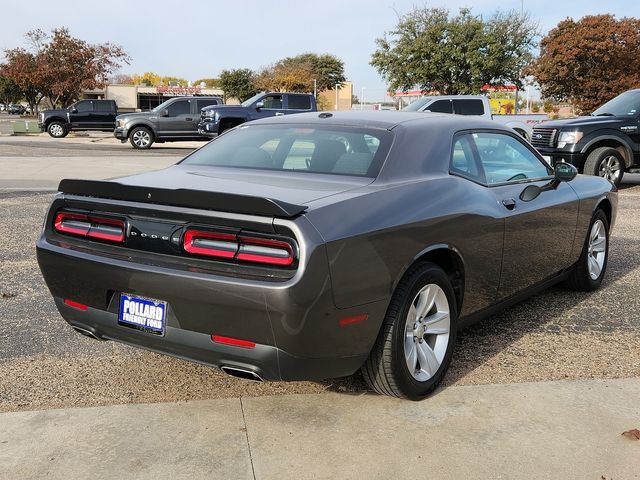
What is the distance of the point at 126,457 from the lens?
119 inches

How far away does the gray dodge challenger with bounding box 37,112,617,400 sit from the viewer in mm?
2963

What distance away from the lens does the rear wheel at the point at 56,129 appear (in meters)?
32.2

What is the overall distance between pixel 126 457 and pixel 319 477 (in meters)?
0.87

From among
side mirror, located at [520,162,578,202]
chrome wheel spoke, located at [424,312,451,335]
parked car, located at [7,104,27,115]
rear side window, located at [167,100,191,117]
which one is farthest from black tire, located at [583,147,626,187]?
parked car, located at [7,104,27,115]

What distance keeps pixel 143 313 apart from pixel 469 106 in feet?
55.8

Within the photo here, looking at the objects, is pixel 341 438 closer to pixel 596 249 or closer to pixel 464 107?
pixel 596 249

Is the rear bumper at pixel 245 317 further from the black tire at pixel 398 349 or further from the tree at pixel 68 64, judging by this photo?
the tree at pixel 68 64

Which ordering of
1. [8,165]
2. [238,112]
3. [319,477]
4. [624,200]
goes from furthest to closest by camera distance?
[238,112], [8,165], [624,200], [319,477]

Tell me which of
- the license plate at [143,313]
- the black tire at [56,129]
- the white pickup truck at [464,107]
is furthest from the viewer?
the black tire at [56,129]

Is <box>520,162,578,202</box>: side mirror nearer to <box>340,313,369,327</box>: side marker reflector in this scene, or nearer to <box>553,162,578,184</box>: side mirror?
<box>553,162,578,184</box>: side mirror

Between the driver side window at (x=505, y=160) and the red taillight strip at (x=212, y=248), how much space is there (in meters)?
2.01

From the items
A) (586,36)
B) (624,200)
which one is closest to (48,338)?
(624,200)

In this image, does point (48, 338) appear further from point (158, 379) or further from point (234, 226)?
point (234, 226)

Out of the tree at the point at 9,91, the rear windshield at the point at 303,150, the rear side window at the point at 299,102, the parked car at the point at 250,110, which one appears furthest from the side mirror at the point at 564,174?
the tree at the point at 9,91
